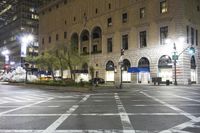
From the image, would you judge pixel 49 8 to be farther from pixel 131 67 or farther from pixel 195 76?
pixel 195 76

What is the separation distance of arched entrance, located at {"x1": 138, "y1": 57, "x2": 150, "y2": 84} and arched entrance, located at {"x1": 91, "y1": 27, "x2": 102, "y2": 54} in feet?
51.5

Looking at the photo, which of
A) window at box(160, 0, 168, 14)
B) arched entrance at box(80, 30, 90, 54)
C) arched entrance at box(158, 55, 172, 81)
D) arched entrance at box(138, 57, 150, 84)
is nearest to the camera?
arched entrance at box(158, 55, 172, 81)

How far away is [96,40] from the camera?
249 ft

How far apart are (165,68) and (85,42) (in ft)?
98.4

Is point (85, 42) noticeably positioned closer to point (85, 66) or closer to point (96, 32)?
point (96, 32)

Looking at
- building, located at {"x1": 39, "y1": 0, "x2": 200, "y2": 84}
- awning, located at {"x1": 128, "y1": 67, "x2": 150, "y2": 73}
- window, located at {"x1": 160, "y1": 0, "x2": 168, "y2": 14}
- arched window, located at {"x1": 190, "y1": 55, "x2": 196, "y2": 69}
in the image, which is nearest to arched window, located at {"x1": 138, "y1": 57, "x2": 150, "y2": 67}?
building, located at {"x1": 39, "y1": 0, "x2": 200, "y2": 84}

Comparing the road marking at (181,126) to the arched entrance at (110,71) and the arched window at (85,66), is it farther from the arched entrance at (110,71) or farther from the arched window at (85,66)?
the arched window at (85,66)

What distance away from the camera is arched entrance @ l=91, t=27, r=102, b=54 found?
7456cm

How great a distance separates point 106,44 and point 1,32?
333 feet

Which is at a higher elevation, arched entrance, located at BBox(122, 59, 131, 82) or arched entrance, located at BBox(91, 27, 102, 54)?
arched entrance, located at BBox(91, 27, 102, 54)

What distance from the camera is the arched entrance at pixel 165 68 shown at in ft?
181

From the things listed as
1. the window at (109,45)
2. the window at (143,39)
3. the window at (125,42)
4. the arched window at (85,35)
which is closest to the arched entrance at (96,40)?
the arched window at (85,35)

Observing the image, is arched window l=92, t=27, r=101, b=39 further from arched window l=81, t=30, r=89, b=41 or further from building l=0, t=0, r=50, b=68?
building l=0, t=0, r=50, b=68

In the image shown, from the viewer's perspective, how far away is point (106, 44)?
231ft
